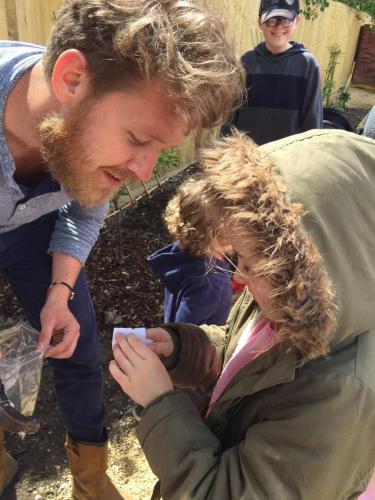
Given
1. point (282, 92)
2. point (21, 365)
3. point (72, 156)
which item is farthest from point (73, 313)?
point (282, 92)

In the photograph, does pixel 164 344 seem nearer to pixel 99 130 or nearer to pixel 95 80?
pixel 99 130

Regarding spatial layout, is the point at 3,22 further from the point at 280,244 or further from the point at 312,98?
the point at 280,244

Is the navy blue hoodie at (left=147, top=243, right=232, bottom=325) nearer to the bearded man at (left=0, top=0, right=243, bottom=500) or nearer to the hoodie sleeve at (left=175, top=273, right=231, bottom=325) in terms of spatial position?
the hoodie sleeve at (left=175, top=273, right=231, bottom=325)

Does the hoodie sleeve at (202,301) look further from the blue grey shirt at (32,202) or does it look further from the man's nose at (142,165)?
the man's nose at (142,165)

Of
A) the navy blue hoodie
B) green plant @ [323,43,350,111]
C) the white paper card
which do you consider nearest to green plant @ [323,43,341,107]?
green plant @ [323,43,350,111]

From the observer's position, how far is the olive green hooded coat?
3.49 feet

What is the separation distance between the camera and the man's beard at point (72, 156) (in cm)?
154

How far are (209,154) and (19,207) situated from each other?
92 centimetres

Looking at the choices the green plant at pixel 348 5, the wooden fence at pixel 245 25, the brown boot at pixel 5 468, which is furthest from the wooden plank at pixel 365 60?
the brown boot at pixel 5 468

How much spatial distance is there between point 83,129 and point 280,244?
2.67 ft

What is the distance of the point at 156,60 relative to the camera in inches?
52.7

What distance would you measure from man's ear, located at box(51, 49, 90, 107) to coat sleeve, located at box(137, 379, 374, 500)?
96cm

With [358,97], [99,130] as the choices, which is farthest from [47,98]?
[358,97]

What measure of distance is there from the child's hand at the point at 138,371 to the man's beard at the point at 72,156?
53 centimetres
